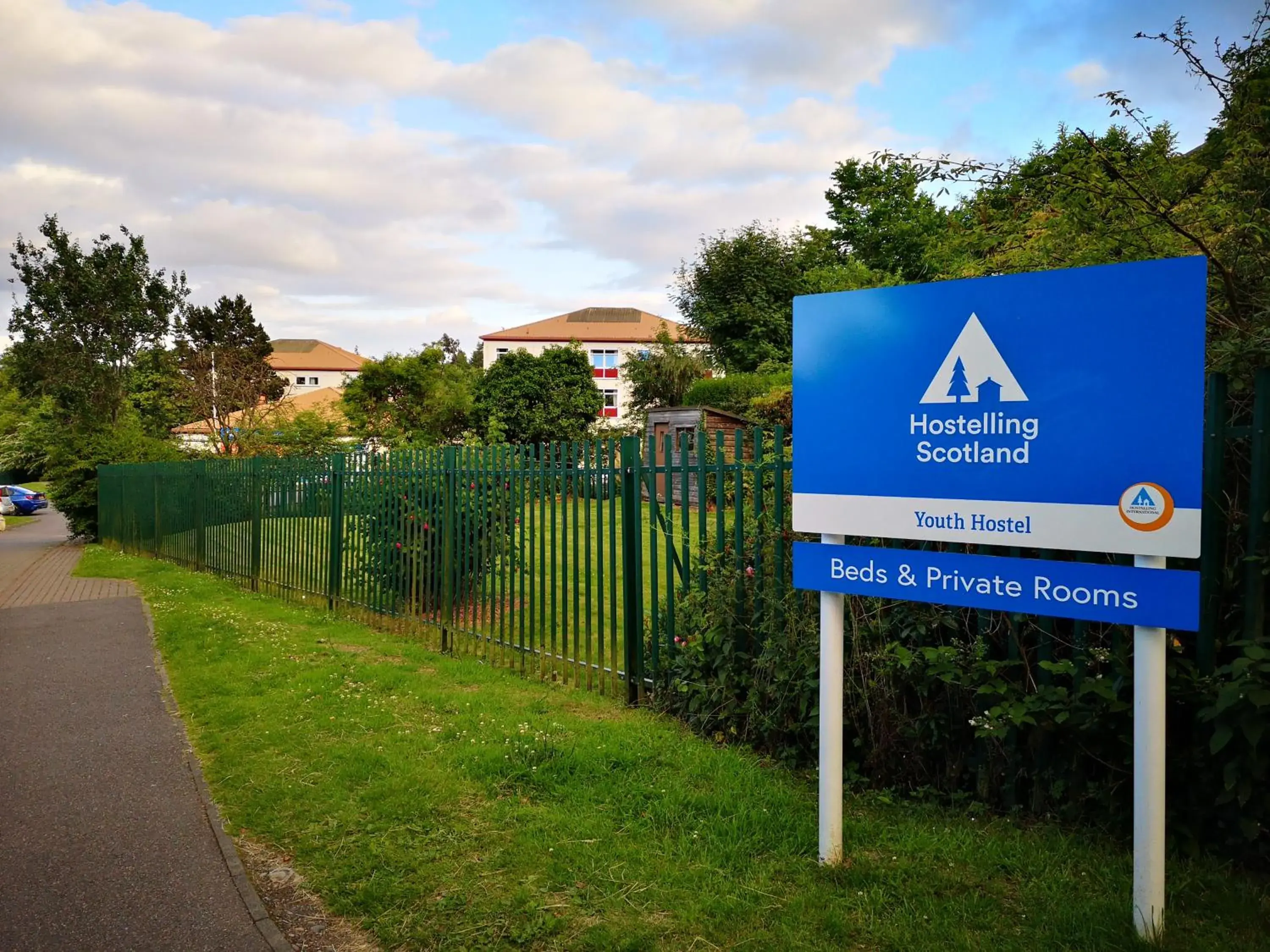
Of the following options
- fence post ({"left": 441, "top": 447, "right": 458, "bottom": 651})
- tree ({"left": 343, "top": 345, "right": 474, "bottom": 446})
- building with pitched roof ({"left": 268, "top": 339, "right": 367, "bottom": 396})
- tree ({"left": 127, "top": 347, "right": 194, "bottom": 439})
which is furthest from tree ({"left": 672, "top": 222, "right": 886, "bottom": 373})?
building with pitched roof ({"left": 268, "top": 339, "right": 367, "bottom": 396})

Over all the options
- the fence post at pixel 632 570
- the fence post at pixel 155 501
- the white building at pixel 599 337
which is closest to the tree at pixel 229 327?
the white building at pixel 599 337

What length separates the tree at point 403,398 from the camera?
3631cm

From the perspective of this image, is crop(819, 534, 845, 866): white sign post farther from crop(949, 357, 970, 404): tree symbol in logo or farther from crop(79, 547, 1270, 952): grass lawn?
crop(949, 357, 970, 404): tree symbol in logo

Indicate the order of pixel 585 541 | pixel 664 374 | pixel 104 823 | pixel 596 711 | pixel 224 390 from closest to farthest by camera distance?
pixel 104 823 → pixel 596 711 → pixel 585 541 → pixel 224 390 → pixel 664 374

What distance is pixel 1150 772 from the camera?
300 centimetres

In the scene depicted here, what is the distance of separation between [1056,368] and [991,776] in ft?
6.53

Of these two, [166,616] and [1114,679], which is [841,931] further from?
[166,616]

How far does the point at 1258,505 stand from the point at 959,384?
119 centimetres

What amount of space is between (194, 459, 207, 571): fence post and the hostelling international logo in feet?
48.2

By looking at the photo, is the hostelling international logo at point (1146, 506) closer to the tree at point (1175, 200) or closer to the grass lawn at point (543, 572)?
the tree at point (1175, 200)

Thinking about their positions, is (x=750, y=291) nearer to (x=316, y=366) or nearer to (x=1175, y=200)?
(x=1175, y=200)

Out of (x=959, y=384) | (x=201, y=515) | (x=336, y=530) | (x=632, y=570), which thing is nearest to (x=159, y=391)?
(x=201, y=515)

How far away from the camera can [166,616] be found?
1055 cm

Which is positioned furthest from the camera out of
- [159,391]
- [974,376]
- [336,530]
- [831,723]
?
[159,391]
